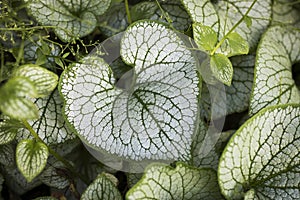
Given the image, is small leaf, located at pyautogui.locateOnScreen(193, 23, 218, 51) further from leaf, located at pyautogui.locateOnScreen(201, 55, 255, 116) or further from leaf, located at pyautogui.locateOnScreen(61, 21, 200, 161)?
leaf, located at pyautogui.locateOnScreen(201, 55, 255, 116)

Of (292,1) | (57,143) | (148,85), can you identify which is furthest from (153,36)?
(292,1)

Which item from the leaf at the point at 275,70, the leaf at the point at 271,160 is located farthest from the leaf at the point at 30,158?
the leaf at the point at 275,70

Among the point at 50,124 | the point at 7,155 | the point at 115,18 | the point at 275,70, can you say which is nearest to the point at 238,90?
the point at 275,70

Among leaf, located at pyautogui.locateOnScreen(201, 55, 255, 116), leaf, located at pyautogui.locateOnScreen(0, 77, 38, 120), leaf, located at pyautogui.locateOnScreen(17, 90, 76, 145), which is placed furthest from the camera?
leaf, located at pyautogui.locateOnScreen(201, 55, 255, 116)

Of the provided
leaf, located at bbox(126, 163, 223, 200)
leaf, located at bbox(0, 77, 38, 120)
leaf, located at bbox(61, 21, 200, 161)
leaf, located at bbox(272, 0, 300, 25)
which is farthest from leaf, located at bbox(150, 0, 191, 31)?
leaf, located at bbox(0, 77, 38, 120)

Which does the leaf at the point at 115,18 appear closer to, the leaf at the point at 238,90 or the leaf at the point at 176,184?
the leaf at the point at 238,90

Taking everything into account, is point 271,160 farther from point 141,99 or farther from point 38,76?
point 38,76
